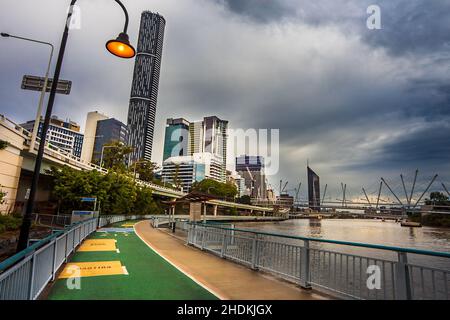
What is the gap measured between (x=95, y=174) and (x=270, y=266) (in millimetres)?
30496

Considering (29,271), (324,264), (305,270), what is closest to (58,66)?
(29,271)

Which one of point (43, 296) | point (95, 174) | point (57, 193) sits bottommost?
point (43, 296)

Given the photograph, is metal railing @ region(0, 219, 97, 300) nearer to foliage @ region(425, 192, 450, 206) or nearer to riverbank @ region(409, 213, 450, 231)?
riverbank @ region(409, 213, 450, 231)

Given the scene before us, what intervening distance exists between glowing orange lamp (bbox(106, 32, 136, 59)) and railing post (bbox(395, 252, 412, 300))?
7.71m

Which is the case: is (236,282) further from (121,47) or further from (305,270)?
(121,47)

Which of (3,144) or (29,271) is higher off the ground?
(3,144)

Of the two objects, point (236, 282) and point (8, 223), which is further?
point (8, 223)

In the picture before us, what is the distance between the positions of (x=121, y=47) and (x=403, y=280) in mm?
8159

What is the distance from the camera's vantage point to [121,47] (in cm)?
694

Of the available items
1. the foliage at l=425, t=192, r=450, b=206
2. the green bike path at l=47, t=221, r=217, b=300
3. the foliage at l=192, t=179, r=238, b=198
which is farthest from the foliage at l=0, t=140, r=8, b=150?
the foliage at l=425, t=192, r=450, b=206

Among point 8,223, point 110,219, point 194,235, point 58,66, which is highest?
point 58,66
